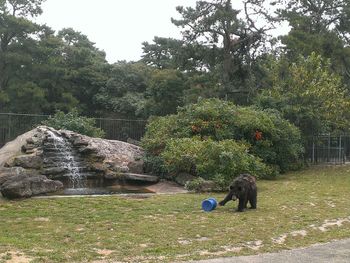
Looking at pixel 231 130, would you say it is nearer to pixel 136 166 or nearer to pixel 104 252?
pixel 136 166

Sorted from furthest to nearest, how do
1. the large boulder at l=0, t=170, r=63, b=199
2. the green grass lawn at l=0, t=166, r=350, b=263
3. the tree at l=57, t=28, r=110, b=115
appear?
1. the tree at l=57, t=28, r=110, b=115
2. the large boulder at l=0, t=170, r=63, b=199
3. the green grass lawn at l=0, t=166, r=350, b=263

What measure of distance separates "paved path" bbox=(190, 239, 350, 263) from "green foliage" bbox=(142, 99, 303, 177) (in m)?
10.4

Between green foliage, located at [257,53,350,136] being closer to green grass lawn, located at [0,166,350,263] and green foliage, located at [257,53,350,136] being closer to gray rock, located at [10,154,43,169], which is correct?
green grass lawn, located at [0,166,350,263]

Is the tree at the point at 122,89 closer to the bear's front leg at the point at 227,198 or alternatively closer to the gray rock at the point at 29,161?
the gray rock at the point at 29,161

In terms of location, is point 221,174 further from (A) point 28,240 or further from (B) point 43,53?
(B) point 43,53

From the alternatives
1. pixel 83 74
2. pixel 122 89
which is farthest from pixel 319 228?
pixel 83 74

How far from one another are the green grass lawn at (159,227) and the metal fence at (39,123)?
1232cm

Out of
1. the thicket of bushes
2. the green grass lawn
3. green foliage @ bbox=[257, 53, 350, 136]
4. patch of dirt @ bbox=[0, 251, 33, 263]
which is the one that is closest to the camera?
patch of dirt @ bbox=[0, 251, 33, 263]

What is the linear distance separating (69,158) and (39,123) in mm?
8385

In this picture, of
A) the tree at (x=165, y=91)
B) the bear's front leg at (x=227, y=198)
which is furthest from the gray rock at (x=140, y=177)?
the tree at (x=165, y=91)

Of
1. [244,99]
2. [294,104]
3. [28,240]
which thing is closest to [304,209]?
[28,240]

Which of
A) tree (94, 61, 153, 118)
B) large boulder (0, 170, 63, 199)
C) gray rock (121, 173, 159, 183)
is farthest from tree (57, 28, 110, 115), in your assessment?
large boulder (0, 170, 63, 199)

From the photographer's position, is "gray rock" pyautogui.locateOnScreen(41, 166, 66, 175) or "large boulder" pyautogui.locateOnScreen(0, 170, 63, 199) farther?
"gray rock" pyautogui.locateOnScreen(41, 166, 66, 175)

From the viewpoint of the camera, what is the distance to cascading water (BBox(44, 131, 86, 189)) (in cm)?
1561
